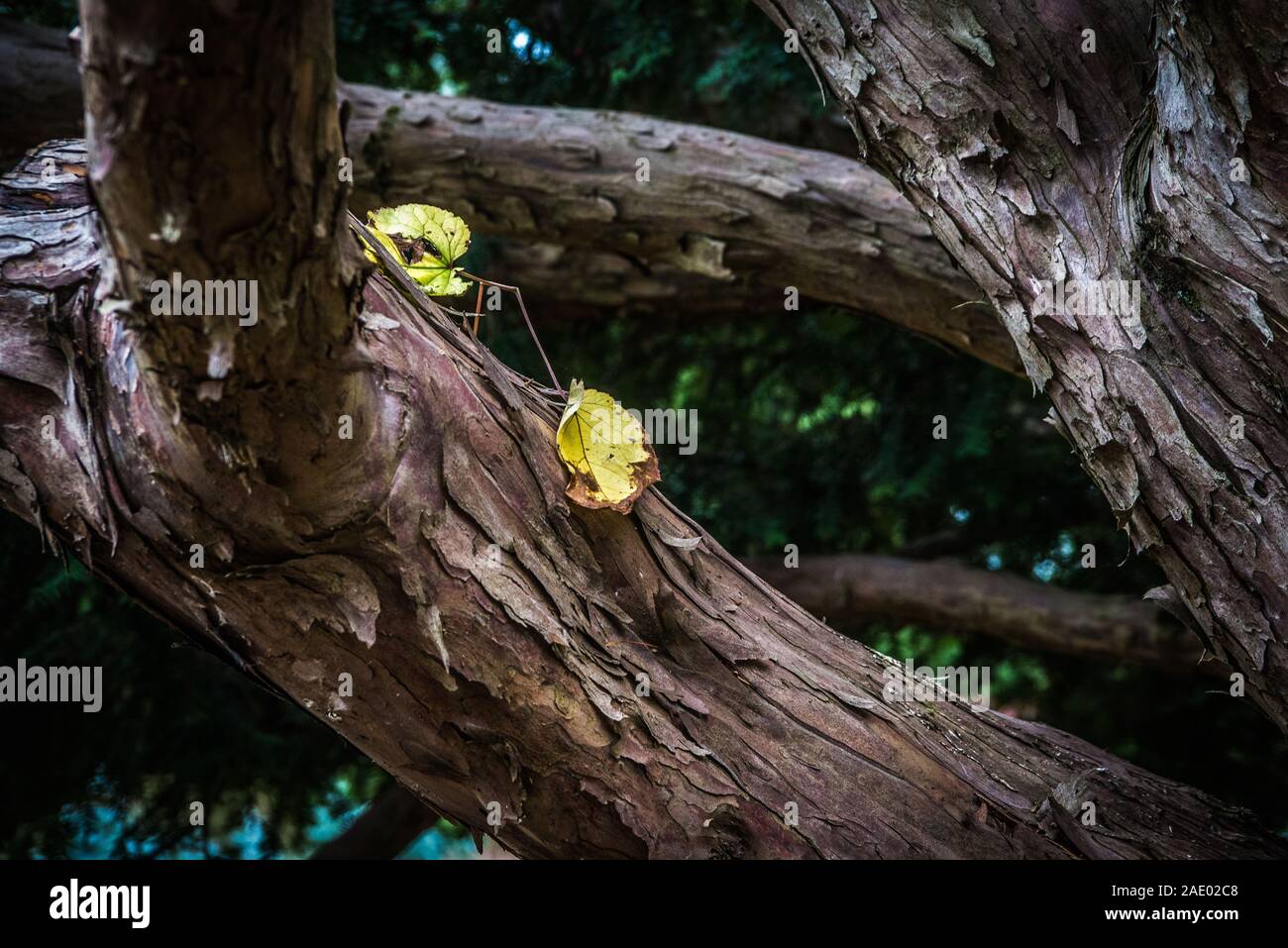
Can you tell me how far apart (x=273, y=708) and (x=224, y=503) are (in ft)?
10.1

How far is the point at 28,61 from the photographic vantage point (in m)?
3.09

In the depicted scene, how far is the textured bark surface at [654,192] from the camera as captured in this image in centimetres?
288

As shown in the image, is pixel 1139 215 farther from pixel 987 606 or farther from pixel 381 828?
pixel 381 828

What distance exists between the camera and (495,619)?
1.28 m

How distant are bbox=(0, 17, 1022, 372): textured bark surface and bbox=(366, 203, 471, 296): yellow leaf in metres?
1.52

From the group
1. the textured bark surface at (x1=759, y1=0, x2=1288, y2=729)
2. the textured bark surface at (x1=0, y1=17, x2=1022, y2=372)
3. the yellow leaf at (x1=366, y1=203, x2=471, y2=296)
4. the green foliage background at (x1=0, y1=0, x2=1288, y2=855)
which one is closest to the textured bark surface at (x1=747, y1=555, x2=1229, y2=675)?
the green foliage background at (x1=0, y1=0, x2=1288, y2=855)

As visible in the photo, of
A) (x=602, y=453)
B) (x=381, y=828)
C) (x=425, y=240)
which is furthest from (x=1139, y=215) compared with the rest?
(x=381, y=828)

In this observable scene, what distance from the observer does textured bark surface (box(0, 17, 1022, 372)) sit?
288 centimetres

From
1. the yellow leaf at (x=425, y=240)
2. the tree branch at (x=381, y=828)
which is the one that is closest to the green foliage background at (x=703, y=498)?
the tree branch at (x=381, y=828)

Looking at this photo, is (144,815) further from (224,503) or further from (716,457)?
(224,503)

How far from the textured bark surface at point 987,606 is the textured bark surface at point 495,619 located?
191 centimetres

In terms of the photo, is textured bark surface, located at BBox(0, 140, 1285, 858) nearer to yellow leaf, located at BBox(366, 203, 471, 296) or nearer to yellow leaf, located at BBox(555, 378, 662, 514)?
yellow leaf, located at BBox(555, 378, 662, 514)

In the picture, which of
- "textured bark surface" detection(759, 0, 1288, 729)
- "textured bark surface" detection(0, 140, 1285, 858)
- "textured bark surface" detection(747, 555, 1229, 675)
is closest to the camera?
"textured bark surface" detection(0, 140, 1285, 858)
